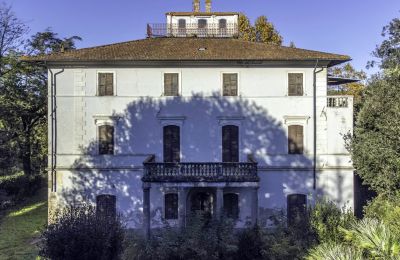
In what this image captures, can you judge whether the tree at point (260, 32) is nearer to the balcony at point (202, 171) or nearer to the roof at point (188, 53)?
the roof at point (188, 53)

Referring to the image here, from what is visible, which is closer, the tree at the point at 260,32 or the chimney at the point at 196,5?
the chimney at the point at 196,5

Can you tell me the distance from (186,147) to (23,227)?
1174cm

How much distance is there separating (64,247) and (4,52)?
21400 millimetres

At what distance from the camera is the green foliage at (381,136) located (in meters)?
15.5

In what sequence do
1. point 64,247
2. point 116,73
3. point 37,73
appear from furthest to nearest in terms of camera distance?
point 37,73 → point 116,73 → point 64,247

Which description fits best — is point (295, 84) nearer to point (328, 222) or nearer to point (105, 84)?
point (328, 222)

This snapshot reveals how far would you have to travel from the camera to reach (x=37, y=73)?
30.3 metres

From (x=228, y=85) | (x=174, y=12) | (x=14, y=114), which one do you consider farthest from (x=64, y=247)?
Result: (x=174, y=12)

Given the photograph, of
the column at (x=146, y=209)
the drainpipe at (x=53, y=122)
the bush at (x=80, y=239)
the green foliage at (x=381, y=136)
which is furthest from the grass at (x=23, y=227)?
the green foliage at (x=381, y=136)

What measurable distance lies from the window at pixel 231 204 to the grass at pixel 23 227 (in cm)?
1016

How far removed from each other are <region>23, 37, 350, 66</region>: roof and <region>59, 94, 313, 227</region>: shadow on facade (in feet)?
7.79

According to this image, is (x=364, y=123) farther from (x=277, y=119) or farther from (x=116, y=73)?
(x=116, y=73)

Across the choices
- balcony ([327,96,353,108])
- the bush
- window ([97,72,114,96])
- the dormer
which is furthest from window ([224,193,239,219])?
the dormer

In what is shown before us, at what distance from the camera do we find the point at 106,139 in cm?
2070
